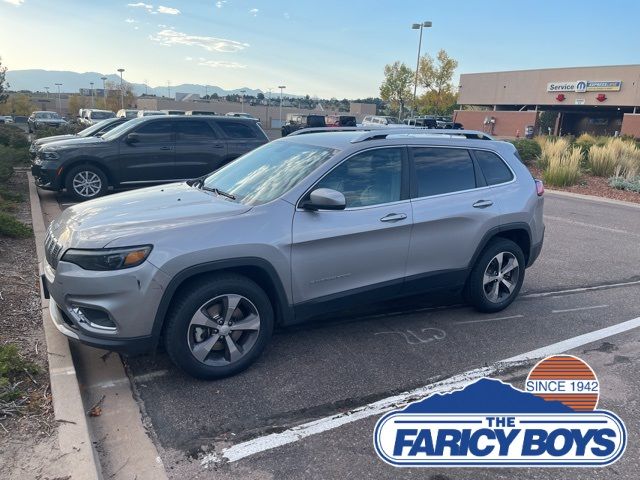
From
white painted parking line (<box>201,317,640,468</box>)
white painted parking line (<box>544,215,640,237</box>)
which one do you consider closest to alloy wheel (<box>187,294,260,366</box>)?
white painted parking line (<box>201,317,640,468</box>)

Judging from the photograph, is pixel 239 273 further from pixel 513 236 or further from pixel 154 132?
pixel 154 132

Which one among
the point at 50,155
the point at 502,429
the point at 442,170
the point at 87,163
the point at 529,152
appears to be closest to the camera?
the point at 502,429

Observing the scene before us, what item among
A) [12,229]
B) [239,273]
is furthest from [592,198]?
[12,229]

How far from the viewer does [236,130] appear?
11570 millimetres

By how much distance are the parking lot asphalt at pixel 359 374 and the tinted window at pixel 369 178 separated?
126 centimetres

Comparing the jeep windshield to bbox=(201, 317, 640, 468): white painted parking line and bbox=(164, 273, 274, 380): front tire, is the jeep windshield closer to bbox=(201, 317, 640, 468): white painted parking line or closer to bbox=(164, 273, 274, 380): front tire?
bbox=(164, 273, 274, 380): front tire

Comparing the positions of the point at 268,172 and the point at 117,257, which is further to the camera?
the point at 268,172

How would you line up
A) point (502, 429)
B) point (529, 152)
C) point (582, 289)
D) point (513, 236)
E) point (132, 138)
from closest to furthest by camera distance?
1. point (502, 429)
2. point (513, 236)
3. point (582, 289)
4. point (132, 138)
5. point (529, 152)

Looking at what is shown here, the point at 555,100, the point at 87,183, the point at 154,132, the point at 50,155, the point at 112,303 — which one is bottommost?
the point at 87,183

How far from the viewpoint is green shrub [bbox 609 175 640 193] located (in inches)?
622

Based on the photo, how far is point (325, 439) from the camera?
3234 millimetres

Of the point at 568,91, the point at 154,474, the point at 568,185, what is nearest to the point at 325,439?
the point at 154,474

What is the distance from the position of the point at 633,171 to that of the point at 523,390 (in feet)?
53.8

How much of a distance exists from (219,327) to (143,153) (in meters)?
7.76
